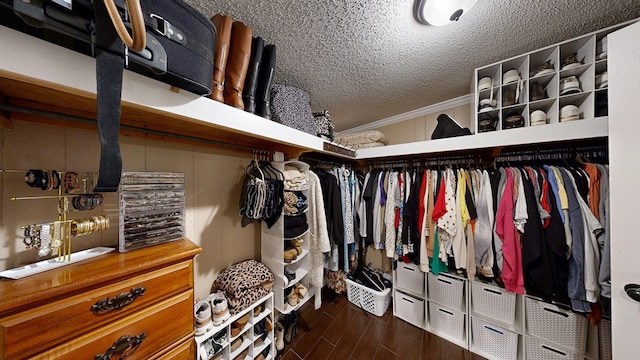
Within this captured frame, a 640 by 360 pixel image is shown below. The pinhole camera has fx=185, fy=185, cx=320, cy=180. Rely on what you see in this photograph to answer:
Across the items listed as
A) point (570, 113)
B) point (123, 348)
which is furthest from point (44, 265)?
point (570, 113)

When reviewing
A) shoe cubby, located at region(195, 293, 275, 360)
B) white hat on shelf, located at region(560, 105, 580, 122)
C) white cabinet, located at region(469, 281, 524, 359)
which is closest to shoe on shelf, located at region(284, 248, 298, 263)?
shoe cubby, located at region(195, 293, 275, 360)

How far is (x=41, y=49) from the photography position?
0.44m

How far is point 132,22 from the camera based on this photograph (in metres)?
0.37

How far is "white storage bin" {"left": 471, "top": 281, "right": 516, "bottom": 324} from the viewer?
137 cm

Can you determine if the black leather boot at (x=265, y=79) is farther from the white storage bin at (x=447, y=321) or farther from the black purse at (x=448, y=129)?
the white storage bin at (x=447, y=321)

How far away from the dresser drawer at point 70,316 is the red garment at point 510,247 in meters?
1.96

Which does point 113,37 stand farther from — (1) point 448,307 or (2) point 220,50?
(1) point 448,307

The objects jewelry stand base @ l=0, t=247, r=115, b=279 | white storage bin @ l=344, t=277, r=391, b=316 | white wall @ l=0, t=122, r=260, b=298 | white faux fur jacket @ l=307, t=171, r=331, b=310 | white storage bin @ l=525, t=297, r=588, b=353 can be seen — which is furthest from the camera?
white storage bin @ l=344, t=277, r=391, b=316

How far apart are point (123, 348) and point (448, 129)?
7.15 ft

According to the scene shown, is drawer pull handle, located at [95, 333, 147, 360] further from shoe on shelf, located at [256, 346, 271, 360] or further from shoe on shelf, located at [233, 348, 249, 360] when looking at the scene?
shoe on shelf, located at [256, 346, 271, 360]

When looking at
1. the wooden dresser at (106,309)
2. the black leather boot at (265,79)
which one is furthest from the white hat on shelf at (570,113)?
the wooden dresser at (106,309)

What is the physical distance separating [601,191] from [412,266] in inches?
50.5

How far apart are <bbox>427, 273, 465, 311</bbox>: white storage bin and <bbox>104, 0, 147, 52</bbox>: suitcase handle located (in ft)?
7.34

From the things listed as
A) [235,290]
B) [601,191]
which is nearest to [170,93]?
[235,290]
